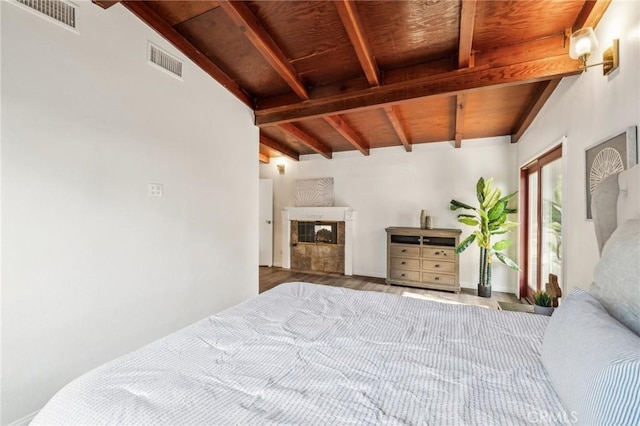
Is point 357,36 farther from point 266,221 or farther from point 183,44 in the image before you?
point 266,221

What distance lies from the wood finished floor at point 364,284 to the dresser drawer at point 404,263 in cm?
33

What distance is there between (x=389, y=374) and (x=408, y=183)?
4.12 metres

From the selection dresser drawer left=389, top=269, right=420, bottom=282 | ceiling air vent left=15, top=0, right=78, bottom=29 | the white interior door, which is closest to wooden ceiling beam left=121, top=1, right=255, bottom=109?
ceiling air vent left=15, top=0, right=78, bottom=29

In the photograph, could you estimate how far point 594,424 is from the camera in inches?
22.1

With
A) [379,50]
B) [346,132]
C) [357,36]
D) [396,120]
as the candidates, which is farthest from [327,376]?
[346,132]

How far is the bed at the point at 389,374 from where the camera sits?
2.20 ft

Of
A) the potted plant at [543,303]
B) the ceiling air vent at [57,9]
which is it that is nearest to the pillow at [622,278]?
the potted plant at [543,303]

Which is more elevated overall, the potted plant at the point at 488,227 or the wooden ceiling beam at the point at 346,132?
the wooden ceiling beam at the point at 346,132

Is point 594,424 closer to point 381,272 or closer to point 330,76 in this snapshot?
point 330,76

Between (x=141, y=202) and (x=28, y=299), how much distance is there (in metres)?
0.87

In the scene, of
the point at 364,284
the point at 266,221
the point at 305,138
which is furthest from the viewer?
the point at 266,221

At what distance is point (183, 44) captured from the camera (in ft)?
7.91

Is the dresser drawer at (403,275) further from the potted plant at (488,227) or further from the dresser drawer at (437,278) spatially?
the potted plant at (488,227)

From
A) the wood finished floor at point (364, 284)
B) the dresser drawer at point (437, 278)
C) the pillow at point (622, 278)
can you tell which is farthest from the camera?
the dresser drawer at point (437, 278)
